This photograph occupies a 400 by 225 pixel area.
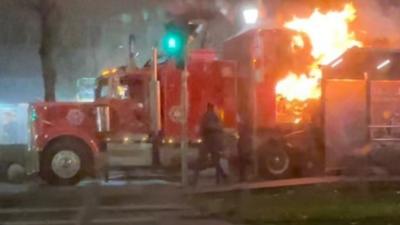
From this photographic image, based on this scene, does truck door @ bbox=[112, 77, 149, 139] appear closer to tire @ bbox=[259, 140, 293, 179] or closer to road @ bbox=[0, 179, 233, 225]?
road @ bbox=[0, 179, 233, 225]

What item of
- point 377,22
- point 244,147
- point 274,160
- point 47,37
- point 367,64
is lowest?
point 274,160

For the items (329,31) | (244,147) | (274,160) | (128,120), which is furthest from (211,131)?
(329,31)

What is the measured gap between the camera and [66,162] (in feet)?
69.3

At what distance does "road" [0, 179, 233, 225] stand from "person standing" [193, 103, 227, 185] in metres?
0.85

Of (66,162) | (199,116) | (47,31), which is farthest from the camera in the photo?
(47,31)

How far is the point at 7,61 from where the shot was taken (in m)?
42.7

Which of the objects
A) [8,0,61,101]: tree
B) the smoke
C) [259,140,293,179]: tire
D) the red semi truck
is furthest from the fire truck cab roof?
[8,0,61,101]: tree

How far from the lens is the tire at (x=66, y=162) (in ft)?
69.2

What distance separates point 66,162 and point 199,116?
3.40 m

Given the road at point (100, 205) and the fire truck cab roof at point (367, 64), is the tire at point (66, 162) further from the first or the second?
the fire truck cab roof at point (367, 64)

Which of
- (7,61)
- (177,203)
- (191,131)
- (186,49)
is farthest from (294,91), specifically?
(7,61)

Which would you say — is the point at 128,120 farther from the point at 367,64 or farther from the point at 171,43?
the point at 367,64

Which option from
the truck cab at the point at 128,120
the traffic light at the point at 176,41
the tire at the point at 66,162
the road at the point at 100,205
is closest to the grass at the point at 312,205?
the road at the point at 100,205

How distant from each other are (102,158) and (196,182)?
8.43 feet
